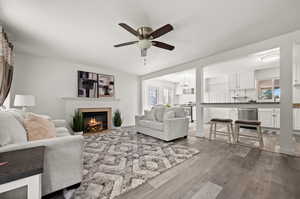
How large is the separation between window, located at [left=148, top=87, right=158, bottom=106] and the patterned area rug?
397 centimetres

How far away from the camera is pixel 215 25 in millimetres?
2195

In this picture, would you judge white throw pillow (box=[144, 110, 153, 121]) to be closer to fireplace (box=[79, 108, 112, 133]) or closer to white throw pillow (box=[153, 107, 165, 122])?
white throw pillow (box=[153, 107, 165, 122])

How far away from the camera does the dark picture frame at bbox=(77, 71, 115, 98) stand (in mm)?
4267

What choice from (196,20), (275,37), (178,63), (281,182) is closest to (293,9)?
(275,37)

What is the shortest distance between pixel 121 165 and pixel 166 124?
1.52m

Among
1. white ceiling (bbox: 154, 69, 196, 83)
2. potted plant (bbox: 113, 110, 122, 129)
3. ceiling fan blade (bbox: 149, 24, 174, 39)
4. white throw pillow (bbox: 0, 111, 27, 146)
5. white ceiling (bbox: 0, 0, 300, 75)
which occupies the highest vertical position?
white ceiling (bbox: 0, 0, 300, 75)

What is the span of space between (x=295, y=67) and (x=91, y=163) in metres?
6.42

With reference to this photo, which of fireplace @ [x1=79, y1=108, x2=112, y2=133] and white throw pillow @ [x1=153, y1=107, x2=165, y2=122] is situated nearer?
white throw pillow @ [x1=153, y1=107, x2=165, y2=122]

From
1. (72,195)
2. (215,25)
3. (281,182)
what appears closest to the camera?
(72,195)

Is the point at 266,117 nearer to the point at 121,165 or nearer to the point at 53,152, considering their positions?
the point at 121,165

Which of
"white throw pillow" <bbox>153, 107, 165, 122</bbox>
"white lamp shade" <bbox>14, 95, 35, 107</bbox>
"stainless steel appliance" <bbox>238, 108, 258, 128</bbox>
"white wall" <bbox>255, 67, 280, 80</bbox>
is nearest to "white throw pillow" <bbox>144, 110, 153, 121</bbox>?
"white throw pillow" <bbox>153, 107, 165, 122</bbox>

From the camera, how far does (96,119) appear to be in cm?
454

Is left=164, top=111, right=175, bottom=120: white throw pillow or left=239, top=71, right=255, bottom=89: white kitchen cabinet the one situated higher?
left=239, top=71, right=255, bottom=89: white kitchen cabinet

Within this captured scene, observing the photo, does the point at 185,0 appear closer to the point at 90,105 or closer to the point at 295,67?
the point at 90,105
